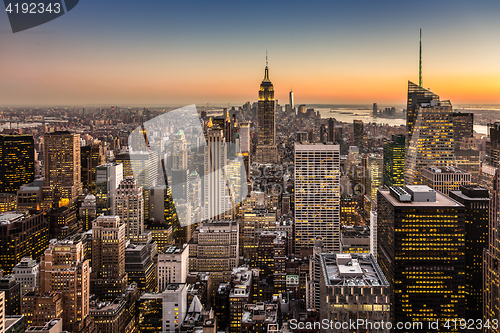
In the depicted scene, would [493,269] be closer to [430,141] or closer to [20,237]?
[430,141]

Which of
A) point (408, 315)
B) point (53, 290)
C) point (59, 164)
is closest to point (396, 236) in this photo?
point (408, 315)

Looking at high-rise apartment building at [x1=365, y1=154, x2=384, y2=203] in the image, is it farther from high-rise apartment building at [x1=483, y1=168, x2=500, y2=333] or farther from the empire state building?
high-rise apartment building at [x1=483, y1=168, x2=500, y2=333]

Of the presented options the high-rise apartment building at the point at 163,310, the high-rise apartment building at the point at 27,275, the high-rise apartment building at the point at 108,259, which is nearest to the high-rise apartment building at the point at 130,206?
the high-rise apartment building at the point at 108,259

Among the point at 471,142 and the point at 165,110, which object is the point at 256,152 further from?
the point at 165,110

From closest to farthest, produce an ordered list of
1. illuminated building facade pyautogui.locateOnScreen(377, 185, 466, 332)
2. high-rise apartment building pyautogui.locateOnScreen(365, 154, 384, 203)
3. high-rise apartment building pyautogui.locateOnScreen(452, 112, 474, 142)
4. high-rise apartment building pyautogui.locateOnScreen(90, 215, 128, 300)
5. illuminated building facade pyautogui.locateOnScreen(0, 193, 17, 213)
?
illuminated building facade pyautogui.locateOnScreen(377, 185, 466, 332) → high-rise apartment building pyautogui.locateOnScreen(90, 215, 128, 300) → high-rise apartment building pyautogui.locateOnScreen(452, 112, 474, 142) → illuminated building facade pyautogui.locateOnScreen(0, 193, 17, 213) → high-rise apartment building pyautogui.locateOnScreen(365, 154, 384, 203)

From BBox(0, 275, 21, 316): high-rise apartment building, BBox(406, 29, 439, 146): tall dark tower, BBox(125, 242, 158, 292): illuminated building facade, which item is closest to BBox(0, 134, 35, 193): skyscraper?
BBox(125, 242, 158, 292): illuminated building facade

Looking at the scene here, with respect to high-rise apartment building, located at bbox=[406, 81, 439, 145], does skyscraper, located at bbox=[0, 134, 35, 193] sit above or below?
below
